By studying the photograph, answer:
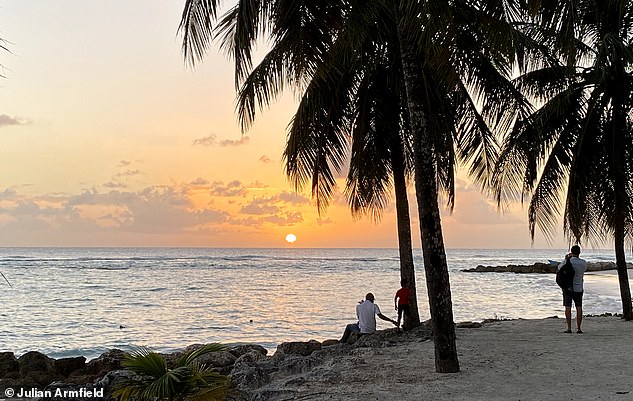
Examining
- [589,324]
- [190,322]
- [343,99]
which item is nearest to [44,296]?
[190,322]

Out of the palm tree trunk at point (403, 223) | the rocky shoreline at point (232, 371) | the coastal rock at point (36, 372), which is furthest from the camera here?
the palm tree trunk at point (403, 223)

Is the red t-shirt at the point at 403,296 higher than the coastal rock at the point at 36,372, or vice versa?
the red t-shirt at the point at 403,296

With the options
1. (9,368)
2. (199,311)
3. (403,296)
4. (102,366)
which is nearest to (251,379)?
(102,366)

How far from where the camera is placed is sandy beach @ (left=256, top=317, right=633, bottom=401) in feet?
25.6

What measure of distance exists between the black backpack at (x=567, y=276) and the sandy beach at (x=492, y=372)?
1030 mm

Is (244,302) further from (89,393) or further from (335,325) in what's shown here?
(89,393)

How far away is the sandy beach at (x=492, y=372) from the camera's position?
7793 mm

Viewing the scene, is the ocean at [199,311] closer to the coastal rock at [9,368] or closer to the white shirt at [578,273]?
the coastal rock at [9,368]

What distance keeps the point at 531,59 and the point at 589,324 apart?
6.15 metres

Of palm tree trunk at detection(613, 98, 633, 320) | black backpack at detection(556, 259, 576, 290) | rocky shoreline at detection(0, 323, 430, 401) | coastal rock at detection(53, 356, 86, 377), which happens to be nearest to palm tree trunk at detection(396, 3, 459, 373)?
rocky shoreline at detection(0, 323, 430, 401)

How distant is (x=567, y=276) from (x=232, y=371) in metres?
6.96

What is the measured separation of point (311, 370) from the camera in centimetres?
1011

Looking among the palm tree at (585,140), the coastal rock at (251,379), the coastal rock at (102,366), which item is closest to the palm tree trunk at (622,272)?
the palm tree at (585,140)

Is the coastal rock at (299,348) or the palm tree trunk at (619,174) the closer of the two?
the palm tree trunk at (619,174)
